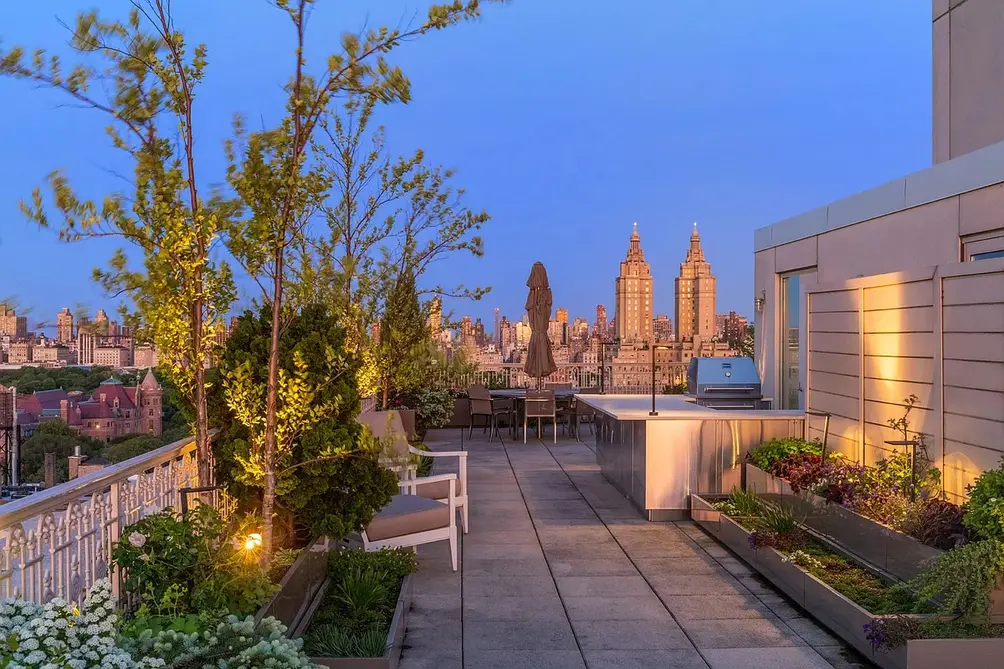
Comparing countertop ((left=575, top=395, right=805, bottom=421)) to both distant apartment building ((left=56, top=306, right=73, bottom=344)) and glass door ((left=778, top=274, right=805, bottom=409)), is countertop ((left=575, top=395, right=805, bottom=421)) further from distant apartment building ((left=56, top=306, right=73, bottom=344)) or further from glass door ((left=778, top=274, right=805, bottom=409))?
distant apartment building ((left=56, top=306, right=73, bottom=344))

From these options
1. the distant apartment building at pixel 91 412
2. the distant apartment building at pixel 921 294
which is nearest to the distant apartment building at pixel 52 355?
the distant apartment building at pixel 921 294

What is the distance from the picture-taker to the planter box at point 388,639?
332 centimetres

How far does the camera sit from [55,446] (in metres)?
24.9

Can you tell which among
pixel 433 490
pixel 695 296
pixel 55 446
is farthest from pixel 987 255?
pixel 55 446

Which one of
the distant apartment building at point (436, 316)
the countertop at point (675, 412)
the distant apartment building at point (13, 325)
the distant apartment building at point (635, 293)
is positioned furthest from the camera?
the distant apartment building at point (635, 293)

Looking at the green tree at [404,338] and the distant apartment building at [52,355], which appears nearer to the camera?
the distant apartment building at [52,355]

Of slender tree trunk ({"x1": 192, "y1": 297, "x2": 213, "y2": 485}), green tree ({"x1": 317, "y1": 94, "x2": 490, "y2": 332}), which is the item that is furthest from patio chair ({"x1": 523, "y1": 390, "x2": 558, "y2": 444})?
slender tree trunk ({"x1": 192, "y1": 297, "x2": 213, "y2": 485})

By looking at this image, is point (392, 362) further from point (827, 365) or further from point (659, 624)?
point (659, 624)

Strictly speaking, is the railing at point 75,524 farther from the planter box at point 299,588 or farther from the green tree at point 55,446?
the green tree at point 55,446

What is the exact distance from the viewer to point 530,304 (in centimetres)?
1384

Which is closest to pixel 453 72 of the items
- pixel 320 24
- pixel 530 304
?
pixel 530 304

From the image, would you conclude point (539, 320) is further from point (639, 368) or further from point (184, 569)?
point (184, 569)

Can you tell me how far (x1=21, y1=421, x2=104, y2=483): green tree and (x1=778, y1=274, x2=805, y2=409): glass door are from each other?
651 inches

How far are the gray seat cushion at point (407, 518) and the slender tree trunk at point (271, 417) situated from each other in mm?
943
